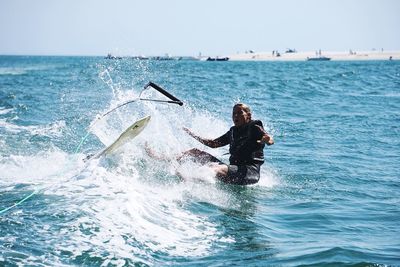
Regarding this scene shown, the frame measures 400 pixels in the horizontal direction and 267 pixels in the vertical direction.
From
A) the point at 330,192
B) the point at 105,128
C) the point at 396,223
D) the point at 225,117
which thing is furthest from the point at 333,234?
the point at 225,117

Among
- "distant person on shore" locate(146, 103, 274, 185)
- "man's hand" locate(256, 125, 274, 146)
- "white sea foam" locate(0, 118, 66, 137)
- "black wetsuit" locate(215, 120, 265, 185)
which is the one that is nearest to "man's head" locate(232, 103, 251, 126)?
"distant person on shore" locate(146, 103, 274, 185)

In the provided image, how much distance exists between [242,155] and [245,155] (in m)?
0.07

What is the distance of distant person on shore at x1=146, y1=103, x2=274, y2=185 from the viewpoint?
8.79 m

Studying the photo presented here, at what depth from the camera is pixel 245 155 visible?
29.5ft

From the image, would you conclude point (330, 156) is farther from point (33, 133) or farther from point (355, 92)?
point (355, 92)

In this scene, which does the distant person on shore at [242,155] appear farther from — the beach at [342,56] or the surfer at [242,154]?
the beach at [342,56]

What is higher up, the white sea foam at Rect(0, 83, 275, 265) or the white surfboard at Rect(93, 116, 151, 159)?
the white surfboard at Rect(93, 116, 151, 159)

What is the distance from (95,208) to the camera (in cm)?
636

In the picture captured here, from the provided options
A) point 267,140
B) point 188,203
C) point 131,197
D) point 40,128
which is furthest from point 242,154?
point 40,128

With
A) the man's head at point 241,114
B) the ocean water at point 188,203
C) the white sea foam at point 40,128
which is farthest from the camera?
the white sea foam at point 40,128

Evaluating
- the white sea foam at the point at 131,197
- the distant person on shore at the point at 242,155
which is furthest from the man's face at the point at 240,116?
the white sea foam at the point at 131,197

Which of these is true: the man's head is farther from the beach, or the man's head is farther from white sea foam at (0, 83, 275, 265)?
the beach

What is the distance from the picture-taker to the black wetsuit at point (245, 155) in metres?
8.80

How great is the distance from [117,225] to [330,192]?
4619 mm
